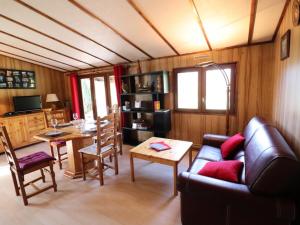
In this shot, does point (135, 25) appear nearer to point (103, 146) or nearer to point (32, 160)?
point (103, 146)

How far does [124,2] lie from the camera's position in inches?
82.7

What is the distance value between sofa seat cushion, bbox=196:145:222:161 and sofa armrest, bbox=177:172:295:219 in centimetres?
80

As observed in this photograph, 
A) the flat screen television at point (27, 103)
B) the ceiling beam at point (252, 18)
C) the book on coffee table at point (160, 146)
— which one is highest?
the ceiling beam at point (252, 18)

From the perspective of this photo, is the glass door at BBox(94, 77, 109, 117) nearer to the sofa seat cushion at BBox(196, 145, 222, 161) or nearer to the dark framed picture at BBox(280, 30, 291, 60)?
the sofa seat cushion at BBox(196, 145, 222, 161)

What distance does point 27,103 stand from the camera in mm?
4719

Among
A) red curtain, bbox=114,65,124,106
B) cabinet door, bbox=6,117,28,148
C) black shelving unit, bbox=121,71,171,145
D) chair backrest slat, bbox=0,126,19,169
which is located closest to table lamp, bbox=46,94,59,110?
cabinet door, bbox=6,117,28,148

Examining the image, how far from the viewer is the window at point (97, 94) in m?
4.88

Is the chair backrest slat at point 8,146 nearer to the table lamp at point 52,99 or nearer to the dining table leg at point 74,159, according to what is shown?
the dining table leg at point 74,159

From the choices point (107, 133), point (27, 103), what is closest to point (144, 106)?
point (107, 133)

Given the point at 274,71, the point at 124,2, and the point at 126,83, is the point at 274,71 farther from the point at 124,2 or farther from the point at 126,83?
the point at 126,83

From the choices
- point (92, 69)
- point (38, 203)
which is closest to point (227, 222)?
point (38, 203)

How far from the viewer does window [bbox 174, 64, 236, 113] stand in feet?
11.1

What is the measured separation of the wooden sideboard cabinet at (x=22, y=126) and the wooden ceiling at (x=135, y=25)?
165 centimetres

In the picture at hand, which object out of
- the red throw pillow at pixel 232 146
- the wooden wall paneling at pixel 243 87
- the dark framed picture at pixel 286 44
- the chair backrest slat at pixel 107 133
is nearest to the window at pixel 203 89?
the wooden wall paneling at pixel 243 87
